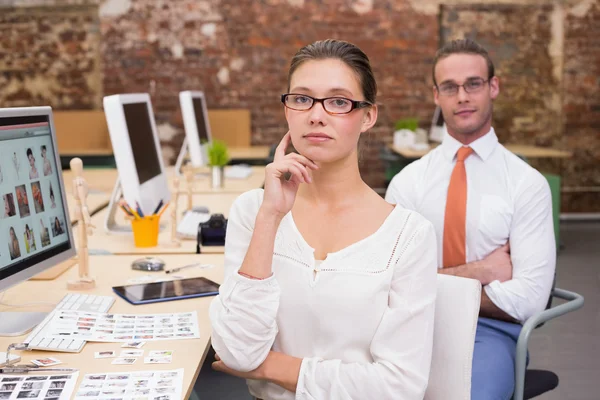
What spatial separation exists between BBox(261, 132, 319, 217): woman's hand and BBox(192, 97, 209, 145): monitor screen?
369 centimetres

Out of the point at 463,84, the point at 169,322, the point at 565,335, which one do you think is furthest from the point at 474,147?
the point at 565,335

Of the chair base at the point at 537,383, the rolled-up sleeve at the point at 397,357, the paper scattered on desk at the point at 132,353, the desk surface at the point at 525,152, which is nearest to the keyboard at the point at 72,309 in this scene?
the paper scattered on desk at the point at 132,353

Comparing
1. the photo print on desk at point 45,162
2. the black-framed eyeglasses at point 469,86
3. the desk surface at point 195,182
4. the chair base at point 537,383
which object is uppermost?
the black-framed eyeglasses at point 469,86

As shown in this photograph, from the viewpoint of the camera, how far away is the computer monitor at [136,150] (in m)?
2.73

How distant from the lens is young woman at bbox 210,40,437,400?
152 centimetres

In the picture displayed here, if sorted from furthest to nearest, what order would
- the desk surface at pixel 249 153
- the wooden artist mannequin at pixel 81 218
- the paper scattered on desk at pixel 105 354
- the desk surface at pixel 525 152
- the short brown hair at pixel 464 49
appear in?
the desk surface at pixel 249 153 → the desk surface at pixel 525 152 → the short brown hair at pixel 464 49 → the wooden artist mannequin at pixel 81 218 → the paper scattered on desk at pixel 105 354

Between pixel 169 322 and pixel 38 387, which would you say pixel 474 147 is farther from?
pixel 38 387

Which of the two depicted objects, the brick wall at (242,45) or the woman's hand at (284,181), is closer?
the woman's hand at (284,181)

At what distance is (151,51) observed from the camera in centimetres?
737

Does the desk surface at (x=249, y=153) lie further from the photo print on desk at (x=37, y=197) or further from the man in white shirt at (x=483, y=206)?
the photo print on desk at (x=37, y=197)

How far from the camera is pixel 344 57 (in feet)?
5.30

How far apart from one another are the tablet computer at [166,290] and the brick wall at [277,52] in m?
5.43

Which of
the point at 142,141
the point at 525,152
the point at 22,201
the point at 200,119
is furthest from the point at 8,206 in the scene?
the point at 525,152

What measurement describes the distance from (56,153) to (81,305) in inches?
17.5
